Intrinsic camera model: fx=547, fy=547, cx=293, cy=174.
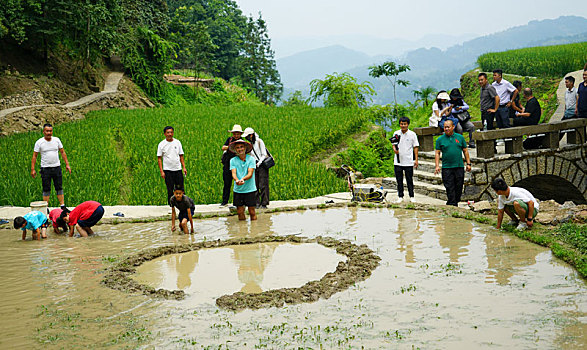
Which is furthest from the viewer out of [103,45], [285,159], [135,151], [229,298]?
[103,45]

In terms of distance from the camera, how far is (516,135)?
1284 centimetres

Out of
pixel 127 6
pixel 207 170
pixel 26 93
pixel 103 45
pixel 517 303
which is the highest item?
pixel 127 6

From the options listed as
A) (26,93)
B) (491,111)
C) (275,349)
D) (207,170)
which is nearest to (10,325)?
(275,349)

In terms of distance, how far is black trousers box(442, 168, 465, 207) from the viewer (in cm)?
1081

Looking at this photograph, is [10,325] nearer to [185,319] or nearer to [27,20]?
[185,319]

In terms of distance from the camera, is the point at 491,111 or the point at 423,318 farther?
the point at 491,111

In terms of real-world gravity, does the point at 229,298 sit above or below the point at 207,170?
below

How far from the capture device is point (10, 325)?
17.4ft

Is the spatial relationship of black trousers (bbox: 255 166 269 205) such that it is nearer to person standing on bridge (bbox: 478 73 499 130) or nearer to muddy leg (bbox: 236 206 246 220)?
muddy leg (bbox: 236 206 246 220)

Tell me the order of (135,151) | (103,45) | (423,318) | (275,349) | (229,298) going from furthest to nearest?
1. (103,45)
2. (135,151)
3. (229,298)
4. (423,318)
5. (275,349)

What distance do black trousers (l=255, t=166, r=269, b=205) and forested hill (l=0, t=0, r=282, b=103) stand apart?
618 inches

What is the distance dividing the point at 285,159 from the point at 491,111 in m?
5.39

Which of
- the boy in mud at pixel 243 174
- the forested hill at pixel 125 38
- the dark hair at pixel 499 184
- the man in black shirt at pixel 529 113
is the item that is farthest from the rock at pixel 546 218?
the forested hill at pixel 125 38

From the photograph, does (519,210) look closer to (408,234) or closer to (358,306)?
(408,234)
